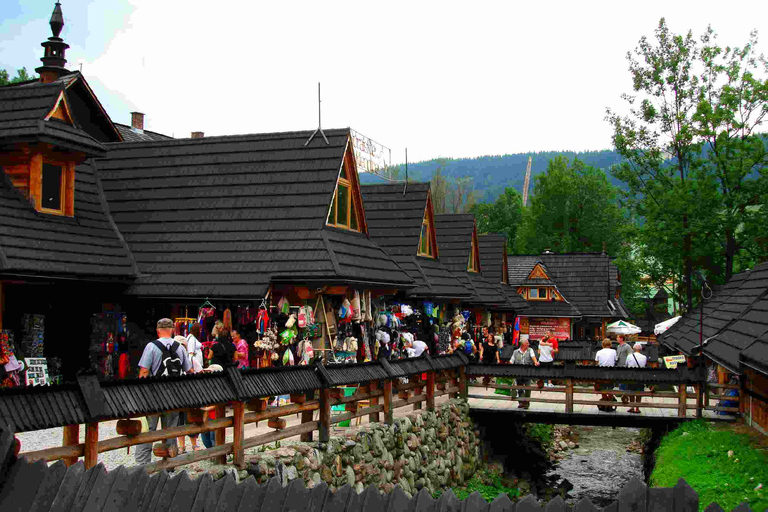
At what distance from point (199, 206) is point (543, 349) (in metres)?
10.4

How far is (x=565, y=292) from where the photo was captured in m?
52.8

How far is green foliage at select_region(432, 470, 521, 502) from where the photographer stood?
17519 millimetres

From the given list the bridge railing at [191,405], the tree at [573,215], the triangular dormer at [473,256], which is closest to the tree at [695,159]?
the triangular dormer at [473,256]

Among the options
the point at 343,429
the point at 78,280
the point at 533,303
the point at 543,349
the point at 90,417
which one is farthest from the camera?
the point at 533,303

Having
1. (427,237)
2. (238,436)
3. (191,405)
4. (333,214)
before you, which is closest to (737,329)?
(333,214)

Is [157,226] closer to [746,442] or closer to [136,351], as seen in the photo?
[136,351]

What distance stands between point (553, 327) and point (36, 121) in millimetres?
38583

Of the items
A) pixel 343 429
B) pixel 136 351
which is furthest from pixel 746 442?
pixel 136 351

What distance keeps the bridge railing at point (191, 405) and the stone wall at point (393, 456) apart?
0.90 feet

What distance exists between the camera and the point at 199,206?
18516 millimetres

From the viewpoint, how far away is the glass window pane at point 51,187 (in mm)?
15711

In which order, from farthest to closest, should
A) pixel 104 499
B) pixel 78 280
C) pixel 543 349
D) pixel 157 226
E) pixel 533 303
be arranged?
pixel 533 303, pixel 543 349, pixel 157 226, pixel 78 280, pixel 104 499

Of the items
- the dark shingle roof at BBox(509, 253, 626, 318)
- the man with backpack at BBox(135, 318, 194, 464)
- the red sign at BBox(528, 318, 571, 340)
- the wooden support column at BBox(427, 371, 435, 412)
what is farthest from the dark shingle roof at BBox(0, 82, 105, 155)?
the dark shingle roof at BBox(509, 253, 626, 318)

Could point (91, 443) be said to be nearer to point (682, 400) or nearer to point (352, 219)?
point (352, 219)
